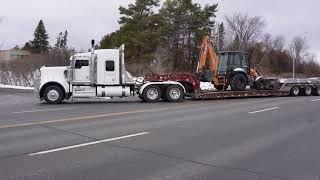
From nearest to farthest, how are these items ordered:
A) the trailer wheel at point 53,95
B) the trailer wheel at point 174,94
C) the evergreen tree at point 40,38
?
the trailer wheel at point 53,95
the trailer wheel at point 174,94
the evergreen tree at point 40,38

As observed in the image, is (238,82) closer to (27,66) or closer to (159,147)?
(159,147)

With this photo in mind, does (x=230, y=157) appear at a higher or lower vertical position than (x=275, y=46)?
lower

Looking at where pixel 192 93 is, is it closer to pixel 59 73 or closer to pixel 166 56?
pixel 59 73

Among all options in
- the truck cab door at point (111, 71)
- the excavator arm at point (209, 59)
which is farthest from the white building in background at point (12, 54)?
the truck cab door at point (111, 71)

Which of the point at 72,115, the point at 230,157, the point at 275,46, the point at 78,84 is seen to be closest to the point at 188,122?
the point at 72,115

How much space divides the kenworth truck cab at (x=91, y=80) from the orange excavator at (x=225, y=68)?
4.69m

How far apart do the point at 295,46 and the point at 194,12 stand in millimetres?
54221

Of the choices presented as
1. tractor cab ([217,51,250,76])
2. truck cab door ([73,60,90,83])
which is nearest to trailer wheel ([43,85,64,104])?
truck cab door ([73,60,90,83])

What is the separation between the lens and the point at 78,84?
87.1ft

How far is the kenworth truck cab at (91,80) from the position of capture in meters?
26.3

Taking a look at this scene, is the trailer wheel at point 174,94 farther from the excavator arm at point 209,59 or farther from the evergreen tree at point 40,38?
the evergreen tree at point 40,38

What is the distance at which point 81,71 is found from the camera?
87.9 feet

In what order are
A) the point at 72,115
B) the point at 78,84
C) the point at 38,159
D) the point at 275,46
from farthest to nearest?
the point at 275,46 → the point at 78,84 → the point at 72,115 → the point at 38,159

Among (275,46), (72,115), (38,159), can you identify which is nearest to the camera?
(38,159)
